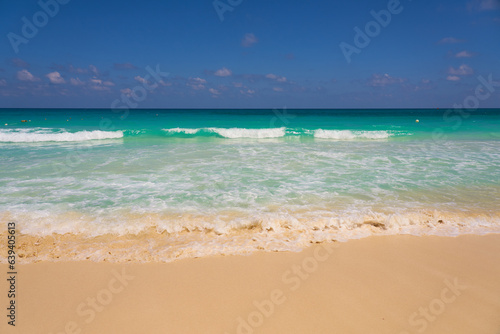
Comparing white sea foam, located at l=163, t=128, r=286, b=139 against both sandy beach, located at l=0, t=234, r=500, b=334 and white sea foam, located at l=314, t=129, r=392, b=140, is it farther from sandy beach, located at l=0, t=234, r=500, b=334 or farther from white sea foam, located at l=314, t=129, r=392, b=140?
sandy beach, located at l=0, t=234, r=500, b=334

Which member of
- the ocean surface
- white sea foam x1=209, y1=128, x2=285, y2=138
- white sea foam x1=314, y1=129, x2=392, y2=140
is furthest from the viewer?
→ white sea foam x1=209, y1=128, x2=285, y2=138

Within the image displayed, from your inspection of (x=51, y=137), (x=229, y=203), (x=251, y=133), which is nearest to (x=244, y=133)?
(x=251, y=133)

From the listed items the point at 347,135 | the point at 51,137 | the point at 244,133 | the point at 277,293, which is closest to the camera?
the point at 277,293

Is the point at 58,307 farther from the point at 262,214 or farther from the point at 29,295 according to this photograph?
the point at 262,214

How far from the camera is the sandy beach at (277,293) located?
2852 millimetres

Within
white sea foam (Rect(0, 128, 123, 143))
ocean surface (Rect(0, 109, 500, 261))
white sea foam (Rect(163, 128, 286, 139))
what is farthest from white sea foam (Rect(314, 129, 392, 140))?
white sea foam (Rect(0, 128, 123, 143))

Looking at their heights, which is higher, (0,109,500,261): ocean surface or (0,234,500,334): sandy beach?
(0,109,500,261): ocean surface

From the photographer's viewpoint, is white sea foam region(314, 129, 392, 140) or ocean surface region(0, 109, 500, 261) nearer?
ocean surface region(0, 109, 500, 261)

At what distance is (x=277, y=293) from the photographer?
3301 mm

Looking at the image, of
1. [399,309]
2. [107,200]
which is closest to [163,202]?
[107,200]

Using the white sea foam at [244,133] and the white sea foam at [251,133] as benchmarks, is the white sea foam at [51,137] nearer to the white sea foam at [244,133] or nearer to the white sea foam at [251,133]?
the white sea foam at [244,133]

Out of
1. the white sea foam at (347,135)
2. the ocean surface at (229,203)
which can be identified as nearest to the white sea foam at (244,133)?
the white sea foam at (347,135)

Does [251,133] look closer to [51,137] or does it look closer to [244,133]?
[244,133]

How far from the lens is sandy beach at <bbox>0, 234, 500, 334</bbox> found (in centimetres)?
285
